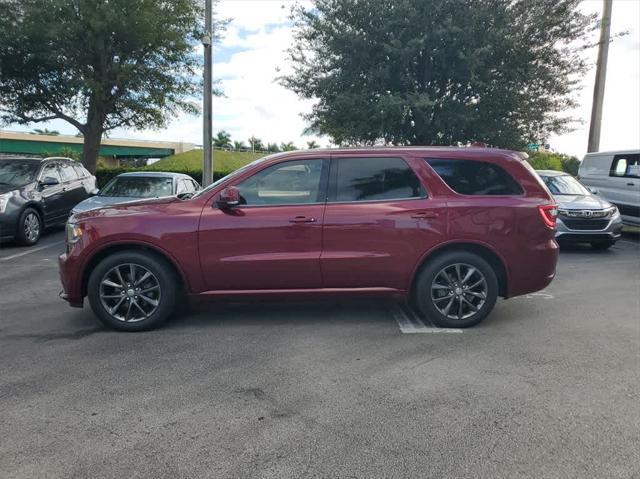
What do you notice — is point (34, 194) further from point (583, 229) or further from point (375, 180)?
point (583, 229)

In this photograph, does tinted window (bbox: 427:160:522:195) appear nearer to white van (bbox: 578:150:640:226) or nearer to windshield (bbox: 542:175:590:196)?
windshield (bbox: 542:175:590:196)

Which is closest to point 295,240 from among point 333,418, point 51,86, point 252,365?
point 252,365

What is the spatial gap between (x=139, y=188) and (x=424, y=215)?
7088 mm

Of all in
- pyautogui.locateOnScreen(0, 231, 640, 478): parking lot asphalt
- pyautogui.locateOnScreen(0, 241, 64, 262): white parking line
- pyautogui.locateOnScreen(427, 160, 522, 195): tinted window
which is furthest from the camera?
pyautogui.locateOnScreen(0, 241, 64, 262): white parking line

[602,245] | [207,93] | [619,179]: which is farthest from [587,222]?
[207,93]

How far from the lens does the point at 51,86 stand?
17.3 m

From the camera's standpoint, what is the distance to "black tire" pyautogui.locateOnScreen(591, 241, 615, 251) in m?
10.4

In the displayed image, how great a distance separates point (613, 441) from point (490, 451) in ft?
2.47

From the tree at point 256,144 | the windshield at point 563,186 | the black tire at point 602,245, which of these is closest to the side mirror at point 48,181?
the windshield at point 563,186

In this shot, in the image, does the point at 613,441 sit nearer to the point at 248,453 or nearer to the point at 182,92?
the point at 248,453

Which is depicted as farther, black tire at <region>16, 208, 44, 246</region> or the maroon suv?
black tire at <region>16, 208, 44, 246</region>

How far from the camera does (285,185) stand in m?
5.08

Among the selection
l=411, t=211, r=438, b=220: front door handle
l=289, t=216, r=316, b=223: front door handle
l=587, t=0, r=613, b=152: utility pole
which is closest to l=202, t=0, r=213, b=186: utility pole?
l=289, t=216, r=316, b=223: front door handle

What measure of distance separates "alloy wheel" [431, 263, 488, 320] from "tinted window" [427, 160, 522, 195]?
0.78 metres
